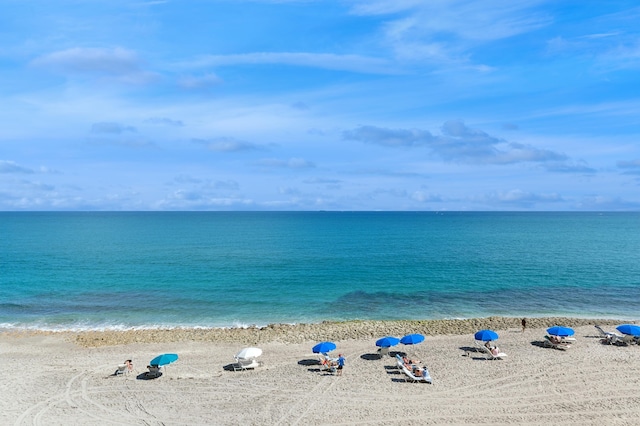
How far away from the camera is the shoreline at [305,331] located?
31.1 metres

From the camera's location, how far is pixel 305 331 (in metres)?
32.4

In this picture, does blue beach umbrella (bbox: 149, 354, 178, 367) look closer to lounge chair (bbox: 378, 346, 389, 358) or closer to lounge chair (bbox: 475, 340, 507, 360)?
lounge chair (bbox: 378, 346, 389, 358)

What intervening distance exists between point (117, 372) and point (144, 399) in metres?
4.12


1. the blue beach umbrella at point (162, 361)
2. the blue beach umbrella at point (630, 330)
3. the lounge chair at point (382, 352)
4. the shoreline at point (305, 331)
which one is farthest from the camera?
the shoreline at point (305, 331)

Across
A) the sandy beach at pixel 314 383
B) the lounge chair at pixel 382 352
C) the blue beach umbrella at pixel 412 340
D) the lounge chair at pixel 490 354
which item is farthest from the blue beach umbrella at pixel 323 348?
the lounge chair at pixel 490 354

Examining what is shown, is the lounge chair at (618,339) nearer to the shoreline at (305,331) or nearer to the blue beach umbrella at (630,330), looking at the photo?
the blue beach umbrella at (630,330)

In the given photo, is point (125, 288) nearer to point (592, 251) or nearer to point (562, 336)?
point (562, 336)

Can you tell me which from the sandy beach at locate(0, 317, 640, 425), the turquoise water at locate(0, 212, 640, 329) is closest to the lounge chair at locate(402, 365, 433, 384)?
the sandy beach at locate(0, 317, 640, 425)

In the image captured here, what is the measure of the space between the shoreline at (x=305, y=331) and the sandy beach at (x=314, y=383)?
0.21 m

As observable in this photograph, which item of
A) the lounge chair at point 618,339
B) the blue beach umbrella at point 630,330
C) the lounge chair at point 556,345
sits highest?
the blue beach umbrella at point 630,330

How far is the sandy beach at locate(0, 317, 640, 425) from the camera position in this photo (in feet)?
62.6

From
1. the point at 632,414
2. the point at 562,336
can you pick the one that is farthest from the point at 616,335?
the point at 632,414

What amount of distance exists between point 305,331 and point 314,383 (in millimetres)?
9768

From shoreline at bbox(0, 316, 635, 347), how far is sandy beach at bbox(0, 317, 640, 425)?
21cm
